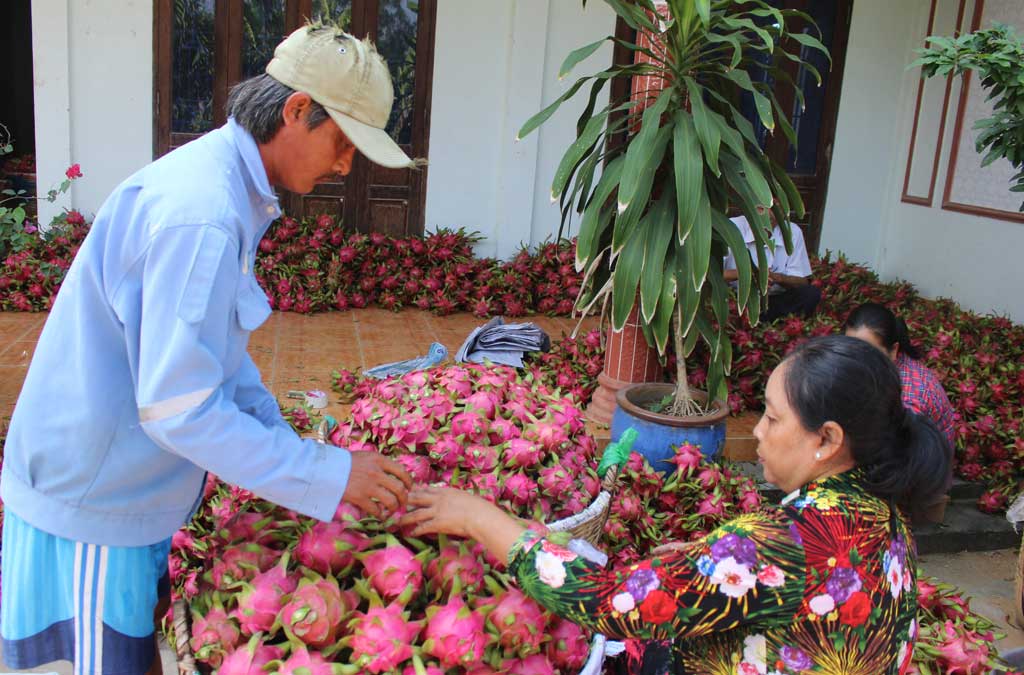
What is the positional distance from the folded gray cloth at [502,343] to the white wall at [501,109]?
1.99 meters

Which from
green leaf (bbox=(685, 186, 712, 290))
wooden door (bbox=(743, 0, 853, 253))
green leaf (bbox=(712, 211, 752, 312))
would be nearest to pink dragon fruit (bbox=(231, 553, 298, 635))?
green leaf (bbox=(685, 186, 712, 290))

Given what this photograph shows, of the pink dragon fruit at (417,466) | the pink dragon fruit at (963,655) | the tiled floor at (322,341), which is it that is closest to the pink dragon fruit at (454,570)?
the pink dragon fruit at (417,466)

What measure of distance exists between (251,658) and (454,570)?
0.34 m

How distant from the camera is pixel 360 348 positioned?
5504 millimetres

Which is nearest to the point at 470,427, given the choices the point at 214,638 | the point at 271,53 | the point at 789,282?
the point at 214,638

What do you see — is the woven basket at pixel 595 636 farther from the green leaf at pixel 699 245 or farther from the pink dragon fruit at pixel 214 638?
the green leaf at pixel 699 245

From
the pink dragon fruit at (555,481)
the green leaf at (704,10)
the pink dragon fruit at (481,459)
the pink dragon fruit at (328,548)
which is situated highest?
the green leaf at (704,10)

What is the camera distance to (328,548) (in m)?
1.42

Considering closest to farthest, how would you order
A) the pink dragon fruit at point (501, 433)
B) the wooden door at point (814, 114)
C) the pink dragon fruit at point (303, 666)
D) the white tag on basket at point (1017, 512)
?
the pink dragon fruit at point (303, 666) < the pink dragon fruit at point (501, 433) < the white tag on basket at point (1017, 512) < the wooden door at point (814, 114)

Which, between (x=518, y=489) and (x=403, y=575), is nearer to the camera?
(x=403, y=575)

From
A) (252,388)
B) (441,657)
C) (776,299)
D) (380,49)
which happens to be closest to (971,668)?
(441,657)

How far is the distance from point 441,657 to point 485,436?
1.76ft

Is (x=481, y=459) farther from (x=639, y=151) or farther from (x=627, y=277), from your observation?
(x=639, y=151)

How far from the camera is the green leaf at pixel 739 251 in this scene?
141 inches
